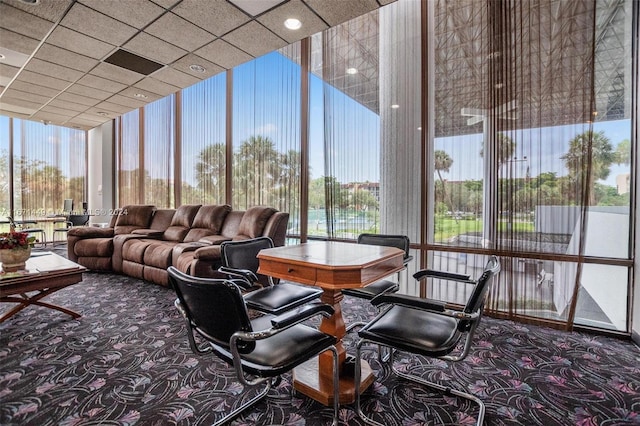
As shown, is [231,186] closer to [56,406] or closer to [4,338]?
[4,338]

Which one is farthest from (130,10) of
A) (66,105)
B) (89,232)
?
(66,105)

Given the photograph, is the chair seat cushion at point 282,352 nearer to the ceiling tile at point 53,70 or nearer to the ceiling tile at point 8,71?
the ceiling tile at point 53,70

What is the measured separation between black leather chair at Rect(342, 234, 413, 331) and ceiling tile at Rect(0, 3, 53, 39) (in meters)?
3.85

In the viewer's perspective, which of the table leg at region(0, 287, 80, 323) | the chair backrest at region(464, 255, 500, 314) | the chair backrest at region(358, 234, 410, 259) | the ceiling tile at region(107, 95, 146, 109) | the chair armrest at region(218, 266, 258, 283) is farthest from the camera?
the ceiling tile at region(107, 95, 146, 109)

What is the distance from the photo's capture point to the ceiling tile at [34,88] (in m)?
4.67

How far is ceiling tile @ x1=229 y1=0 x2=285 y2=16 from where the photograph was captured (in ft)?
8.82

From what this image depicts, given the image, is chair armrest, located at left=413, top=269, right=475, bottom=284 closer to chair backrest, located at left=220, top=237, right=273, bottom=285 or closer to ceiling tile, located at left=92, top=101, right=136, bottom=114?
chair backrest, located at left=220, top=237, right=273, bottom=285

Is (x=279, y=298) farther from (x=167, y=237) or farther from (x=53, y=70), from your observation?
(x=53, y=70)

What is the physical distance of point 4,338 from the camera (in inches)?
102

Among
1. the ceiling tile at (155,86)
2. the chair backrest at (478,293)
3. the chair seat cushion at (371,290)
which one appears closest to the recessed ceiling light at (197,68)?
the ceiling tile at (155,86)

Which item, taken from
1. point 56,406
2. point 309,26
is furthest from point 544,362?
point 309,26

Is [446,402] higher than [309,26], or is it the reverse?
[309,26]

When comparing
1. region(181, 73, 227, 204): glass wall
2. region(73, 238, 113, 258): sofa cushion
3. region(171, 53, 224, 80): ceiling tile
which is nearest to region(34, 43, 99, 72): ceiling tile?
region(171, 53, 224, 80): ceiling tile

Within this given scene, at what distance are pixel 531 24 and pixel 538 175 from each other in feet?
4.70
